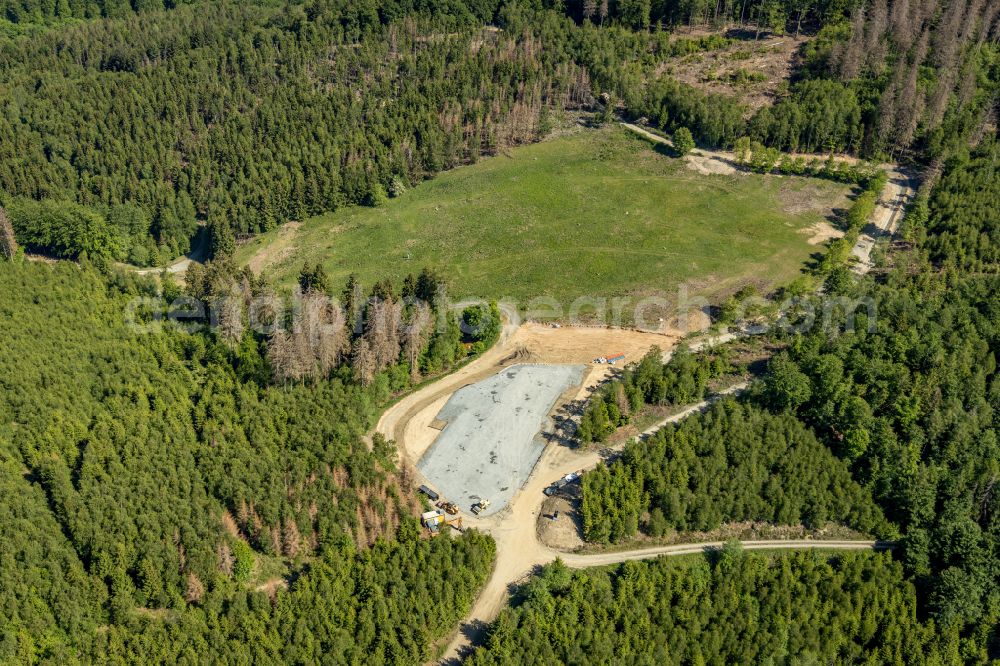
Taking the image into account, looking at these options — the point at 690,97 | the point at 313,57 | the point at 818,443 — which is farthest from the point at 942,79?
the point at 313,57

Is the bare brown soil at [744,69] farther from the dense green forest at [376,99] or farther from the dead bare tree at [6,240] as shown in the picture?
the dead bare tree at [6,240]

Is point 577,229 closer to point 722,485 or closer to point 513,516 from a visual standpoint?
point 722,485

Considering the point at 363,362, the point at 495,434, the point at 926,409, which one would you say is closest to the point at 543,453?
the point at 495,434

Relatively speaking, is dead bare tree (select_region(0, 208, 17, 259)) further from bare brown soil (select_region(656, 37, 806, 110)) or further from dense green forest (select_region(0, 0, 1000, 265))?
bare brown soil (select_region(656, 37, 806, 110))

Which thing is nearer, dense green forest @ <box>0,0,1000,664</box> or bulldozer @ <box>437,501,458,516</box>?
dense green forest @ <box>0,0,1000,664</box>

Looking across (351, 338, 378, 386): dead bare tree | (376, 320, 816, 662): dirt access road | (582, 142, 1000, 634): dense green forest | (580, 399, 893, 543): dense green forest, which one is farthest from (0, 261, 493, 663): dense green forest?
(582, 142, 1000, 634): dense green forest

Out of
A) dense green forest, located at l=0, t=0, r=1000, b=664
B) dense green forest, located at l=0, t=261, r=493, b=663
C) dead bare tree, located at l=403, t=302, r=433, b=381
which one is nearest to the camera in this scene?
dense green forest, located at l=0, t=261, r=493, b=663

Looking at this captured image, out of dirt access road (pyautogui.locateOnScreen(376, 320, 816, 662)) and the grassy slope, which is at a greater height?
the grassy slope
